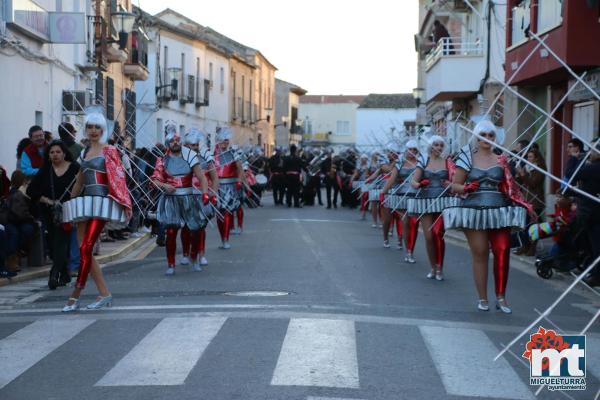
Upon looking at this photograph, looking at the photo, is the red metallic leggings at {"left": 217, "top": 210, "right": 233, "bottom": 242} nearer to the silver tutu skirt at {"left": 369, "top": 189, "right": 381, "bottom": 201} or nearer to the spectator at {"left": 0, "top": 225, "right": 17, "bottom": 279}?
the spectator at {"left": 0, "top": 225, "right": 17, "bottom": 279}

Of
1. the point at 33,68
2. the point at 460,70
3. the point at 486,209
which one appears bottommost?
the point at 486,209

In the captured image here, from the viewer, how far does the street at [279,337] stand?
21.8 ft

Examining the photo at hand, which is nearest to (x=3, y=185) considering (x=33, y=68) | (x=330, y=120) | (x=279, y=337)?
(x=279, y=337)

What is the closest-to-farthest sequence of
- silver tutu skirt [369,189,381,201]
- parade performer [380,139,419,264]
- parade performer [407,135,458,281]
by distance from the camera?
parade performer [407,135,458,281] → parade performer [380,139,419,264] → silver tutu skirt [369,189,381,201]

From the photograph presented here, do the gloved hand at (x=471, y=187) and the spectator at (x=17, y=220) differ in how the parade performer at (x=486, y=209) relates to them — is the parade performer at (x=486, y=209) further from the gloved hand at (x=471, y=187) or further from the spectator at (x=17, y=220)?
the spectator at (x=17, y=220)

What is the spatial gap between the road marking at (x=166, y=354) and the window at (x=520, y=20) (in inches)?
616

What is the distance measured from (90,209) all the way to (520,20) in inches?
648

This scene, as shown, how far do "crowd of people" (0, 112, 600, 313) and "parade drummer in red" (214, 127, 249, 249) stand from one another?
0.02 metres

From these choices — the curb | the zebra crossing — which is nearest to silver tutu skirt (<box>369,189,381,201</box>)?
the curb

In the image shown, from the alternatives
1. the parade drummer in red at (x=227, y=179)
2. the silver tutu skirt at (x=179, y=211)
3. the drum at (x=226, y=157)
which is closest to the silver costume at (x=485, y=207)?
the silver tutu skirt at (x=179, y=211)

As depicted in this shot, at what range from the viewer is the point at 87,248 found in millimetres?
9820

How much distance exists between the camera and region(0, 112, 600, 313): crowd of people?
9.98m

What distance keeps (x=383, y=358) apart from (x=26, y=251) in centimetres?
782

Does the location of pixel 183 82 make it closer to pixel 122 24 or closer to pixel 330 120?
pixel 122 24
